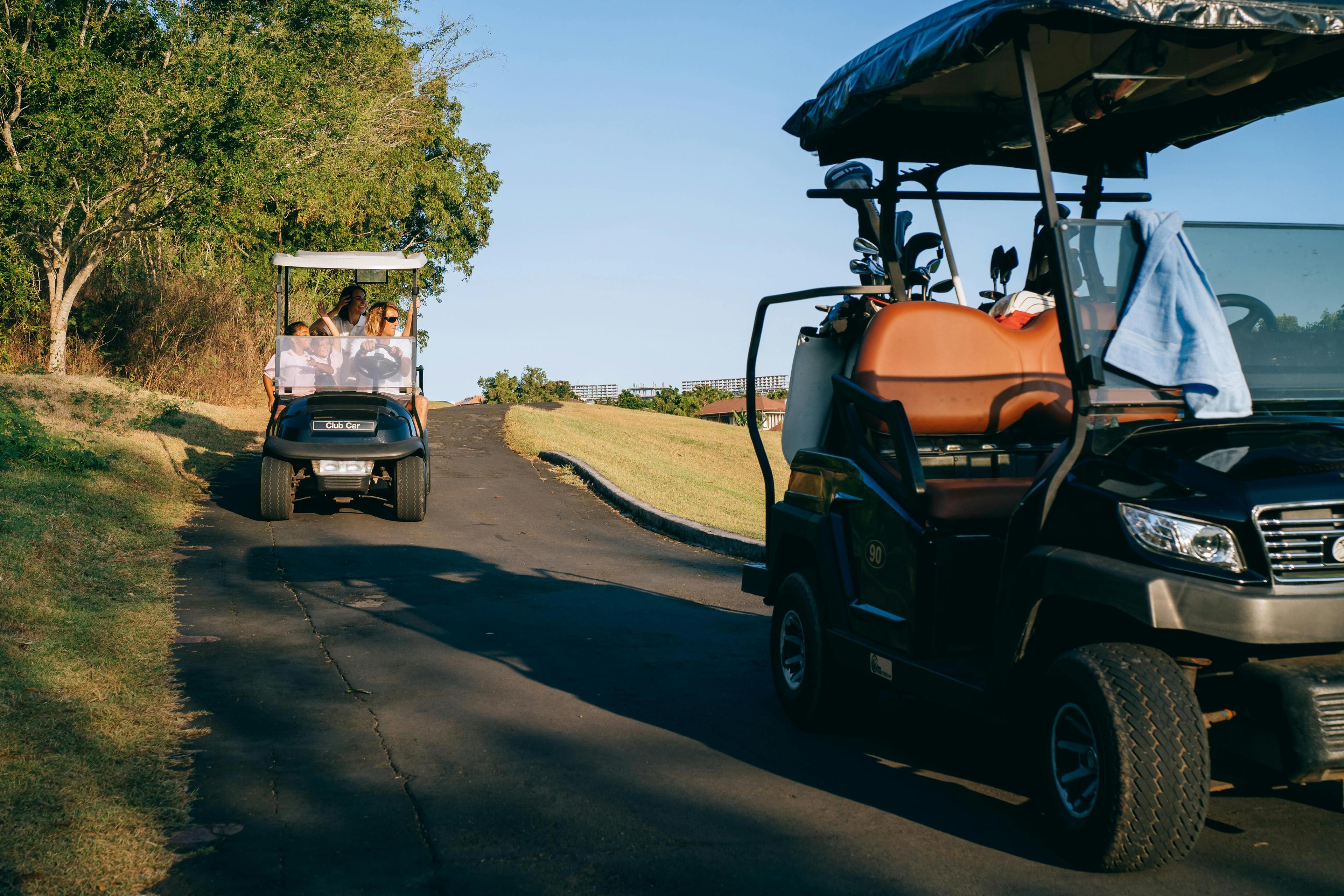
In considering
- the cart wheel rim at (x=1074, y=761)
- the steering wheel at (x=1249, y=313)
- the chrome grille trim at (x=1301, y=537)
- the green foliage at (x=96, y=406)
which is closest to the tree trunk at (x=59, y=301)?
the green foliage at (x=96, y=406)

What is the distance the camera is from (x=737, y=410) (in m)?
59.3

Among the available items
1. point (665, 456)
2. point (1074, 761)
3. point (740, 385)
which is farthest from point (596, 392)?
point (1074, 761)

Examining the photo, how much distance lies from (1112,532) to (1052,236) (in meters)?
1.00

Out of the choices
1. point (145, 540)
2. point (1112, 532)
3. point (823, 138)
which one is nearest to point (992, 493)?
point (1112, 532)

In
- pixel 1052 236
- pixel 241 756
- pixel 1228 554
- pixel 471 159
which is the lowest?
pixel 241 756

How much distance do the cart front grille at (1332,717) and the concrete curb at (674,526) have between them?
674 centimetres

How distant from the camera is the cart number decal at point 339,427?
12.1m

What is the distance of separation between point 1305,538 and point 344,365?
37.1 feet

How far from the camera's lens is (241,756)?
4.77 metres

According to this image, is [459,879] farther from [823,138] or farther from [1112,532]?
[823,138]

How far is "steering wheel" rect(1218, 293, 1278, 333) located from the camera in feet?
13.3

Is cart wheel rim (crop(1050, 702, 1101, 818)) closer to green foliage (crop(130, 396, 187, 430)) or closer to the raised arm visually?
the raised arm

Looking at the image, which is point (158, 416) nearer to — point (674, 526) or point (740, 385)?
point (674, 526)

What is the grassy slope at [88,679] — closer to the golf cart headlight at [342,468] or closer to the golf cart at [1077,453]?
the golf cart headlight at [342,468]
